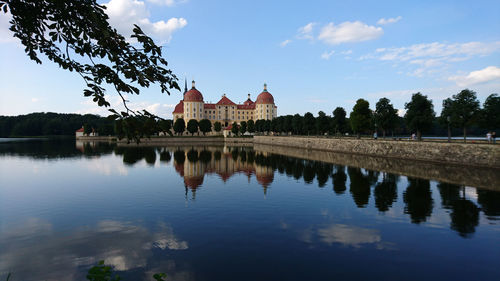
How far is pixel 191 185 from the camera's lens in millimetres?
26500

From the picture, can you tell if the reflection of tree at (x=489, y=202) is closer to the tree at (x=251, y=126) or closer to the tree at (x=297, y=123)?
the tree at (x=297, y=123)

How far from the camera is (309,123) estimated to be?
88562mm

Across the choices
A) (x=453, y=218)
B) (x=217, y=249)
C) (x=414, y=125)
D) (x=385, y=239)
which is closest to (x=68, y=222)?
(x=217, y=249)

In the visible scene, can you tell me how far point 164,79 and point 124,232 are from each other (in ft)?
37.2

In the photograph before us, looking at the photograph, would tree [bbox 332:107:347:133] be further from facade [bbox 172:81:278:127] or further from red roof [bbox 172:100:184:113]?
red roof [bbox 172:100:184:113]

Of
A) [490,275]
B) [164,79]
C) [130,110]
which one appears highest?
[164,79]

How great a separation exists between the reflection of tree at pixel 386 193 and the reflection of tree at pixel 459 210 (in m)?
3.02

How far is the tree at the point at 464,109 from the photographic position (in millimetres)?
38438

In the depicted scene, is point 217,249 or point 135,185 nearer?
point 217,249

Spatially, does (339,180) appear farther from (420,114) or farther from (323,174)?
(420,114)

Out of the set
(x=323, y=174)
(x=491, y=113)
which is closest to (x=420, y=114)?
(x=491, y=113)

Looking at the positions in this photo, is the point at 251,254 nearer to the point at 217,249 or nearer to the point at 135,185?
the point at 217,249

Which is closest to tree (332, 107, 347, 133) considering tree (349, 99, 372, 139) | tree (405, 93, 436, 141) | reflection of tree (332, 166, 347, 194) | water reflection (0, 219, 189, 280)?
tree (349, 99, 372, 139)

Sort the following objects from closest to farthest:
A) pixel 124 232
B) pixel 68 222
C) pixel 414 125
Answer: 1. pixel 124 232
2. pixel 68 222
3. pixel 414 125
